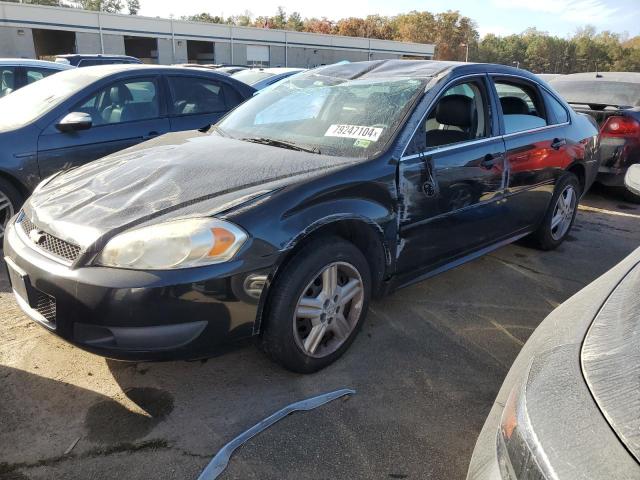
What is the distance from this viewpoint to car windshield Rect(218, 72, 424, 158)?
3.01m

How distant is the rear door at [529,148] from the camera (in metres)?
3.80

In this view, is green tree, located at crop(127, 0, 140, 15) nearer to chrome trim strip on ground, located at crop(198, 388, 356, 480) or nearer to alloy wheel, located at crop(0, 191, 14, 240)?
alloy wheel, located at crop(0, 191, 14, 240)

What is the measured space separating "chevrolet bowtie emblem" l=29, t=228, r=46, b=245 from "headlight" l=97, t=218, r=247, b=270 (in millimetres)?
471

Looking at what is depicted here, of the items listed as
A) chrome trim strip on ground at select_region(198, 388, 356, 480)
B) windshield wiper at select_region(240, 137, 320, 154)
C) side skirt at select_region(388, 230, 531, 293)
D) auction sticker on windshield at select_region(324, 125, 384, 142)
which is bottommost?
chrome trim strip on ground at select_region(198, 388, 356, 480)

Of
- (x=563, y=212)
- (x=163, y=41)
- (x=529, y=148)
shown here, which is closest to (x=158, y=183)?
(x=529, y=148)

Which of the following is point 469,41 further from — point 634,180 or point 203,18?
point 634,180

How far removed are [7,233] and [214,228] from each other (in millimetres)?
1343

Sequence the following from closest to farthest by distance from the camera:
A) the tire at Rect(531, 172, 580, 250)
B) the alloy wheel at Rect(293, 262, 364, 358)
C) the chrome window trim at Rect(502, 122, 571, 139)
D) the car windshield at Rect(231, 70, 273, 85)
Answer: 1. the alloy wheel at Rect(293, 262, 364, 358)
2. the chrome window trim at Rect(502, 122, 571, 139)
3. the tire at Rect(531, 172, 580, 250)
4. the car windshield at Rect(231, 70, 273, 85)

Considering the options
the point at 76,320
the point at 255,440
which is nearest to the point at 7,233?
the point at 76,320

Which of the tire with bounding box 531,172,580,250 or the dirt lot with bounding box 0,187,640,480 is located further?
the tire with bounding box 531,172,580,250

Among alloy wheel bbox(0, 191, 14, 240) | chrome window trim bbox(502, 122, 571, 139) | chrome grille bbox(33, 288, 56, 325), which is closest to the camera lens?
chrome grille bbox(33, 288, 56, 325)

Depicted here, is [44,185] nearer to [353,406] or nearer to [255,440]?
[255,440]

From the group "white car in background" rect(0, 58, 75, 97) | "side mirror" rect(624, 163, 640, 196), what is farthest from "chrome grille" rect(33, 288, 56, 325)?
"white car in background" rect(0, 58, 75, 97)

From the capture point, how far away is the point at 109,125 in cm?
464
